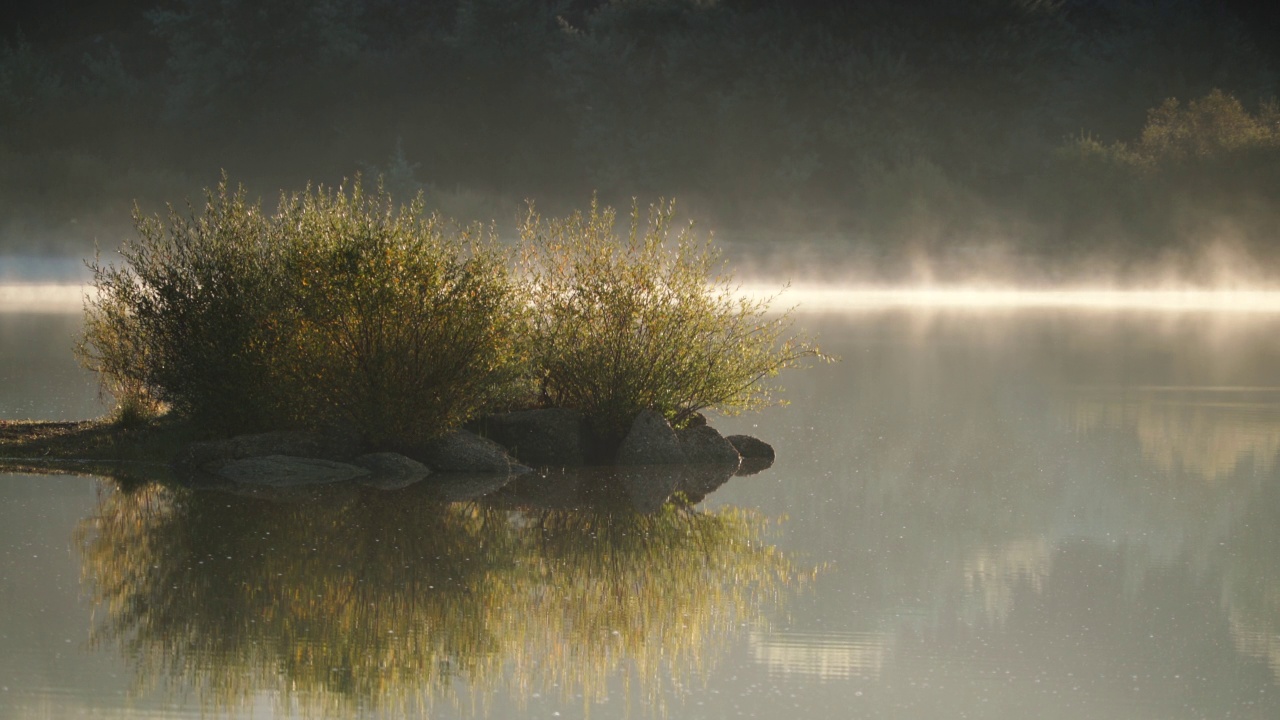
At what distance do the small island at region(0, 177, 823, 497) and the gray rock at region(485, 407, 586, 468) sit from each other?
2 cm

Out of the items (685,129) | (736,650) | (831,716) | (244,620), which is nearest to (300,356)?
(244,620)

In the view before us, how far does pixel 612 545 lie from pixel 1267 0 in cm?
7332

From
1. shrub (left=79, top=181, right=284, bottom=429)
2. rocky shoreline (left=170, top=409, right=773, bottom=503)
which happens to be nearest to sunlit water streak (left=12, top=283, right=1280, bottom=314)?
rocky shoreline (left=170, top=409, right=773, bottom=503)

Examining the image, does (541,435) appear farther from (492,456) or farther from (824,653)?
(824,653)

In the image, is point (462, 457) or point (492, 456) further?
point (492, 456)

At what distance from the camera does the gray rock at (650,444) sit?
1742cm

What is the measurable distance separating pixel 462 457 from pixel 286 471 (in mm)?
1688

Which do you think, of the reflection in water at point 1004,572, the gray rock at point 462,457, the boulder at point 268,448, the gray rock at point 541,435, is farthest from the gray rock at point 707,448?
the reflection in water at point 1004,572

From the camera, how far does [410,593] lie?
11180mm

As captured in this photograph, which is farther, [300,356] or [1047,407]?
[1047,407]

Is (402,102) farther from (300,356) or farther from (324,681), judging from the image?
(324,681)

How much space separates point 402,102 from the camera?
69.6m

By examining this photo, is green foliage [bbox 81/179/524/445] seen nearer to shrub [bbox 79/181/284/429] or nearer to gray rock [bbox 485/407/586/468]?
shrub [bbox 79/181/284/429]

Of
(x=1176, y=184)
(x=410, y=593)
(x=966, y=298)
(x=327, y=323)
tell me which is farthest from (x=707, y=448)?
(x=1176, y=184)
